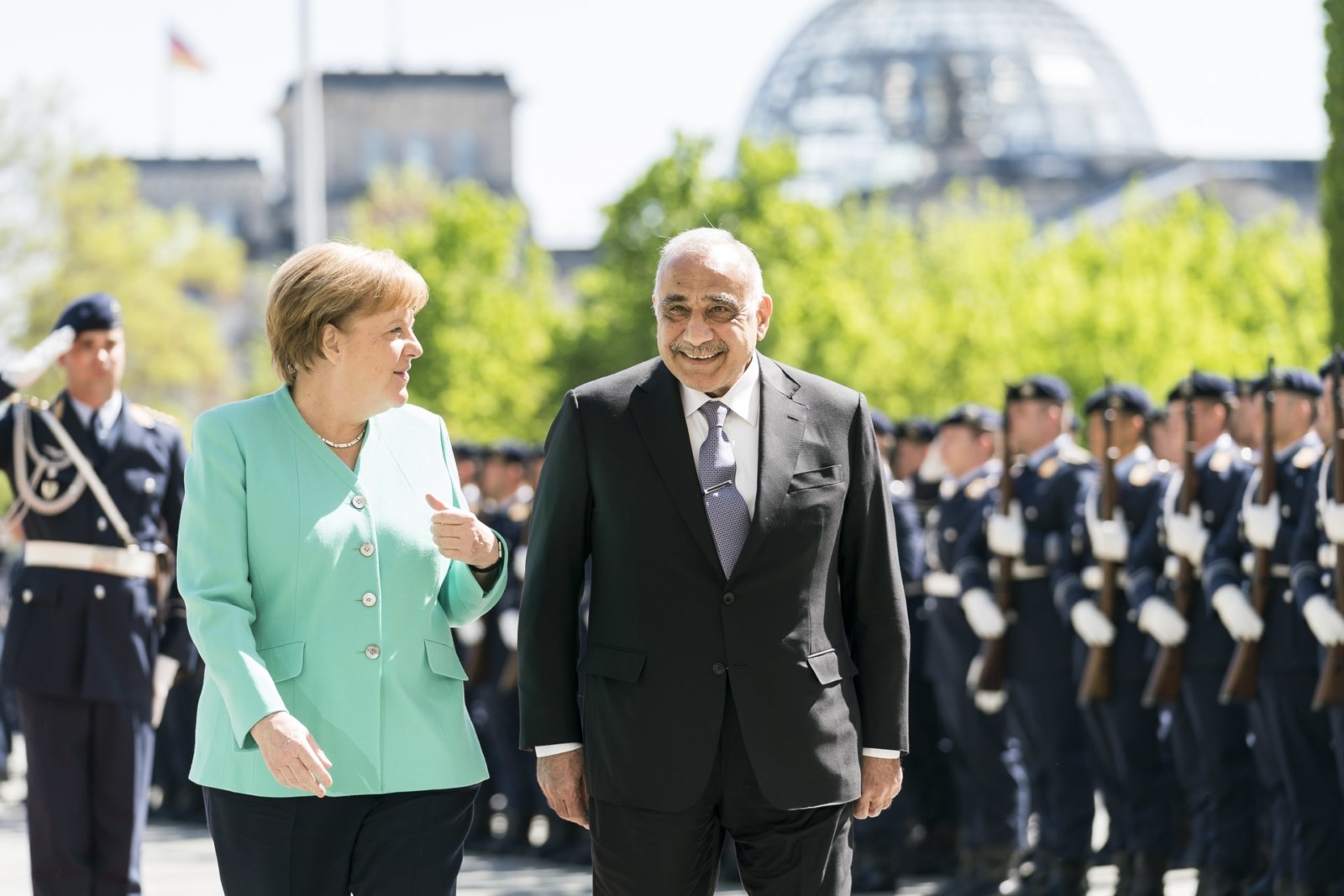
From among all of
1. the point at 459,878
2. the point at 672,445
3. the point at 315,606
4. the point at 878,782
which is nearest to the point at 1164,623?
the point at 459,878

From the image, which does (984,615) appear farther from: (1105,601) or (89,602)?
(89,602)

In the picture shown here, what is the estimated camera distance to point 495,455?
1363 centimetres

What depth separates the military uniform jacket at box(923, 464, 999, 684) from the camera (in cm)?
1022

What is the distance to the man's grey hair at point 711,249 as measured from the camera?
4730 mm

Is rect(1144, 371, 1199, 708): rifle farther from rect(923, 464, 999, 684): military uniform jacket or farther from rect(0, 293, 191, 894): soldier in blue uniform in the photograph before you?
rect(0, 293, 191, 894): soldier in blue uniform

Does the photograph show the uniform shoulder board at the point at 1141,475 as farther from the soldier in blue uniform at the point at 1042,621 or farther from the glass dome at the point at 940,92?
the glass dome at the point at 940,92

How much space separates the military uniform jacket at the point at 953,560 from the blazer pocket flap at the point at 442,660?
5.72 metres

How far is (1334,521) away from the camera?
7859mm

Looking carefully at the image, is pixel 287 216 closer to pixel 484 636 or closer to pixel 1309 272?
pixel 1309 272

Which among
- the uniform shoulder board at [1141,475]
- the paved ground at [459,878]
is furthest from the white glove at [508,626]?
the uniform shoulder board at [1141,475]

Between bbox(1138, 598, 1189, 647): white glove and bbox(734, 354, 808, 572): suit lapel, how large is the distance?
4460 mm

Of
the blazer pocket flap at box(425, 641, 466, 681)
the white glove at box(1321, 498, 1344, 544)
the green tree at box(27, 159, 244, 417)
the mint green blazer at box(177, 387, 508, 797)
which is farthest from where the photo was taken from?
the green tree at box(27, 159, 244, 417)

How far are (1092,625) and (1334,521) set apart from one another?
5.26 feet

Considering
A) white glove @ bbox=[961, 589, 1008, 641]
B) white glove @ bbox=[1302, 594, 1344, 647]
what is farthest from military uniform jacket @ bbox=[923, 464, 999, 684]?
white glove @ bbox=[1302, 594, 1344, 647]
